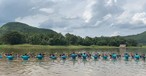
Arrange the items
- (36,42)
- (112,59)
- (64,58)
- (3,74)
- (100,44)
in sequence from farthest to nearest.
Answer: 1. (100,44)
2. (36,42)
3. (112,59)
4. (64,58)
5. (3,74)

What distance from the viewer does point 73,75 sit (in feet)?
108

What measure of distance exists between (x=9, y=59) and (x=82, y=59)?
49.2 ft

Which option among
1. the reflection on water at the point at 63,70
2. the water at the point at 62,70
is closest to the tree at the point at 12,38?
the water at the point at 62,70

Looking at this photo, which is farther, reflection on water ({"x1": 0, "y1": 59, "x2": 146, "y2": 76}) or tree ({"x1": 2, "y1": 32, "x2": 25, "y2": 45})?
tree ({"x1": 2, "y1": 32, "x2": 25, "y2": 45})

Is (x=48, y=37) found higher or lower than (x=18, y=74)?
higher

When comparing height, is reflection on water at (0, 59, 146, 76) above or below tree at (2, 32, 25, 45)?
below

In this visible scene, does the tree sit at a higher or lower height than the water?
higher

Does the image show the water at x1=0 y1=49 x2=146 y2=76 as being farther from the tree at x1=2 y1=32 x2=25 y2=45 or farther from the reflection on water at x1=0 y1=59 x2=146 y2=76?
the tree at x1=2 y1=32 x2=25 y2=45

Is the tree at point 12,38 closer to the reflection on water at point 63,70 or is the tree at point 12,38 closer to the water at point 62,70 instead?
the water at point 62,70

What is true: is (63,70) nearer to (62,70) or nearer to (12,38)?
(62,70)

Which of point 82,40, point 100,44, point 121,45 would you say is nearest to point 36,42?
point 82,40

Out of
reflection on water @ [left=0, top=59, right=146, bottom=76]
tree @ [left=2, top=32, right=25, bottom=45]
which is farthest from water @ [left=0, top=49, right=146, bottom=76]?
tree @ [left=2, top=32, right=25, bottom=45]

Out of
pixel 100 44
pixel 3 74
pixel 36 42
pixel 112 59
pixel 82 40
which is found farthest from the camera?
pixel 100 44

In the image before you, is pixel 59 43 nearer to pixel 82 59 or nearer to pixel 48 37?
pixel 48 37
